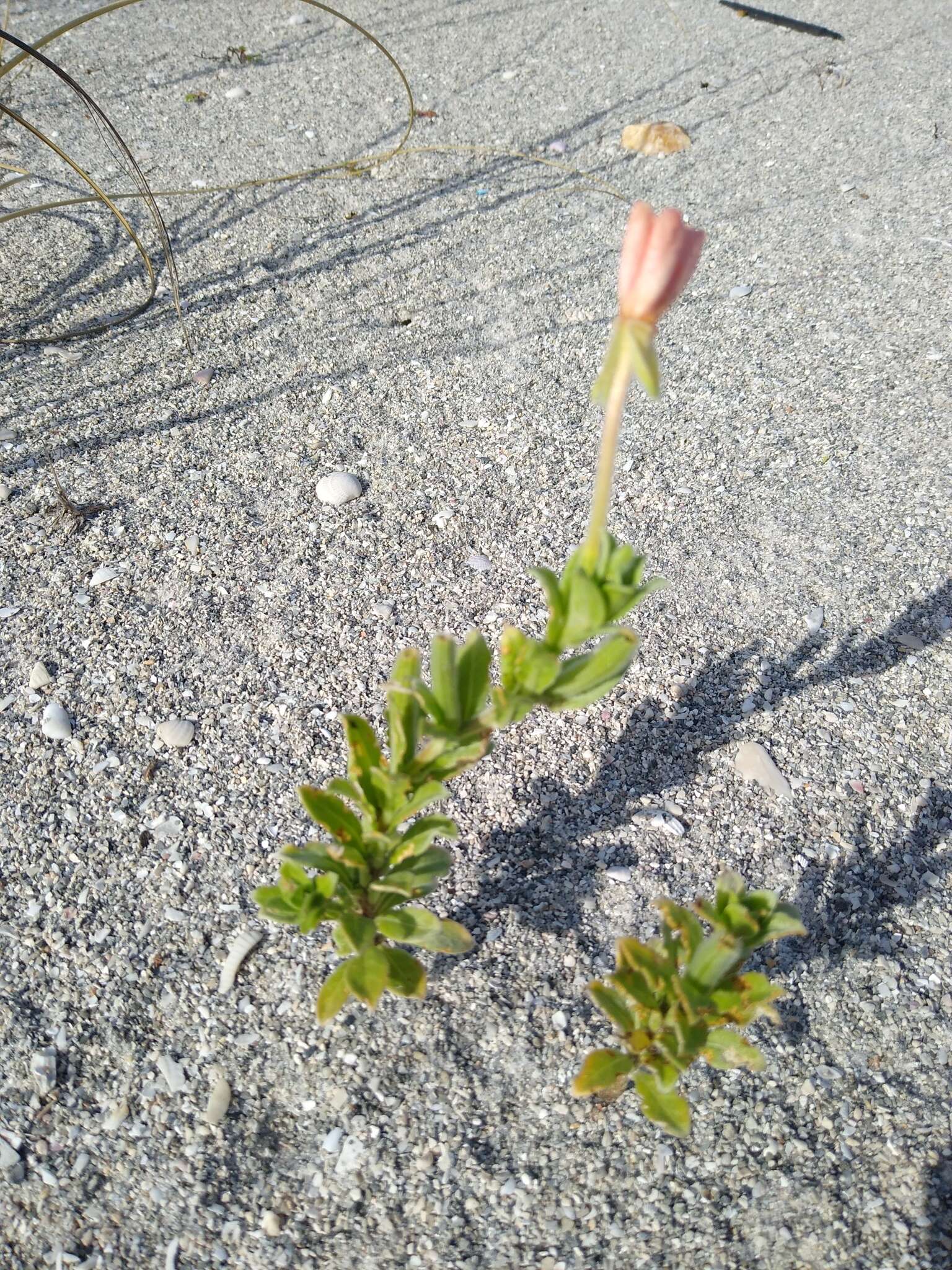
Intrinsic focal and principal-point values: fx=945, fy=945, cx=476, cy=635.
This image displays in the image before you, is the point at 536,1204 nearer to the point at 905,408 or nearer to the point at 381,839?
the point at 381,839

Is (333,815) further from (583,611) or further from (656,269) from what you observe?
(656,269)

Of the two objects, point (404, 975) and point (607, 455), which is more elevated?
point (607, 455)

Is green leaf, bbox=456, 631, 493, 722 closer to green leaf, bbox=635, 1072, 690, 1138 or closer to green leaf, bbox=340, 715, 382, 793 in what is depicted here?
green leaf, bbox=340, 715, 382, 793

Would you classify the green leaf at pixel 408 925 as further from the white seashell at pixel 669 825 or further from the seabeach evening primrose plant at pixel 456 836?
the white seashell at pixel 669 825

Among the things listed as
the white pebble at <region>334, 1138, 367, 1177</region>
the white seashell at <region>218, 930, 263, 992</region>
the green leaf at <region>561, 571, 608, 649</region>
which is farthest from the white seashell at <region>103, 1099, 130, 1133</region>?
the green leaf at <region>561, 571, 608, 649</region>

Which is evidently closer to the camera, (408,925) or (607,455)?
(607,455)

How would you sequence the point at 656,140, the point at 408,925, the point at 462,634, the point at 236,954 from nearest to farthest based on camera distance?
the point at 408,925
the point at 236,954
the point at 462,634
the point at 656,140

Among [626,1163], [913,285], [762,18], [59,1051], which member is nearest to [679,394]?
[913,285]

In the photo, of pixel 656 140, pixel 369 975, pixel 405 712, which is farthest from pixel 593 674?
pixel 656 140
